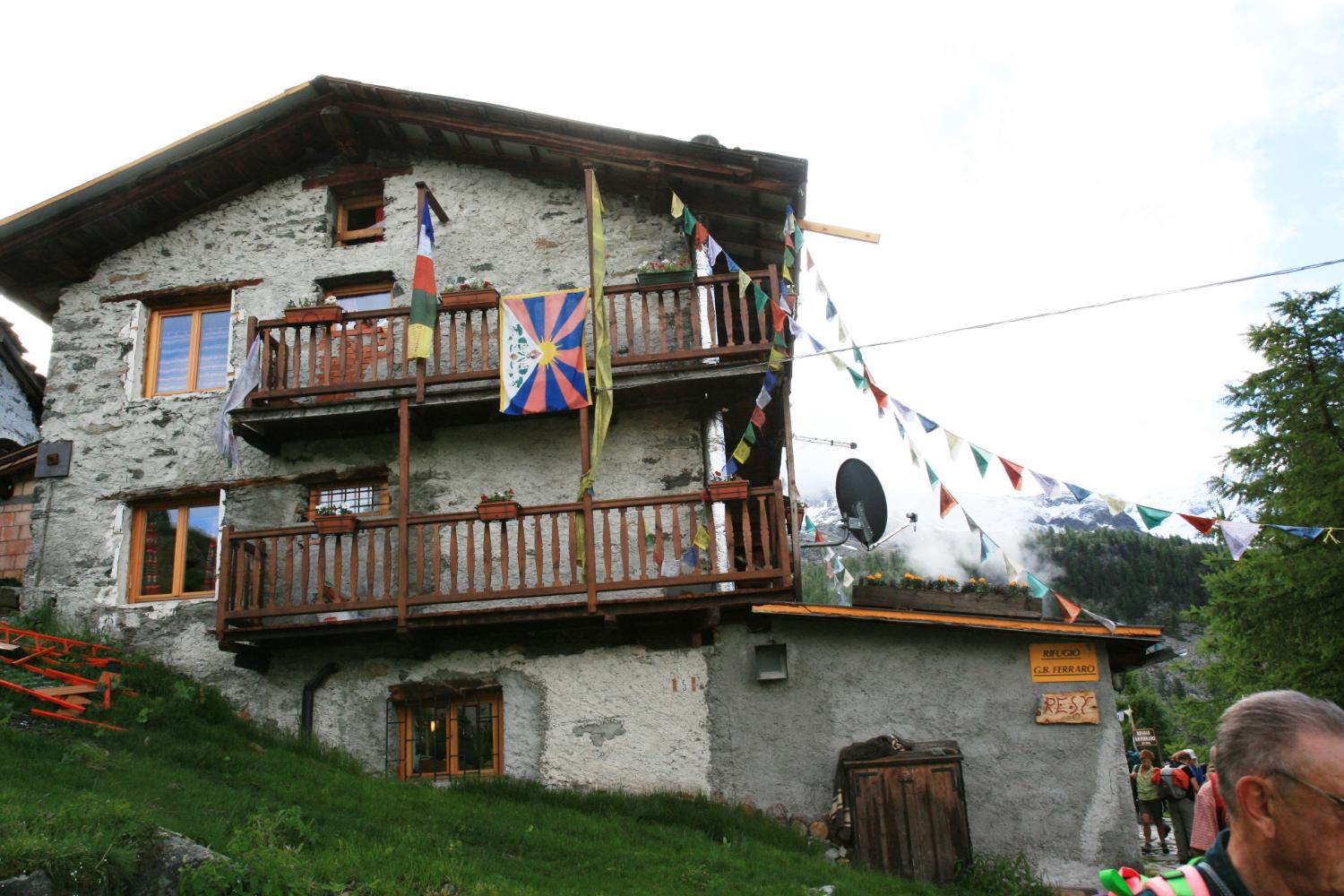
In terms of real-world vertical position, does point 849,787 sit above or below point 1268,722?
below

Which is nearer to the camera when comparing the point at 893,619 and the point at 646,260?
the point at 893,619

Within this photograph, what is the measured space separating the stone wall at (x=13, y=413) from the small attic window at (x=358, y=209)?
21.9 feet

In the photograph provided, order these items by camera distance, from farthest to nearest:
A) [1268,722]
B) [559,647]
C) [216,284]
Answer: [216,284] < [559,647] < [1268,722]

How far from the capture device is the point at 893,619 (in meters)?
11.0

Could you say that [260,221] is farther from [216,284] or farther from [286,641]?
[286,641]

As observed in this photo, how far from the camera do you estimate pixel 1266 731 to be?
8.43 ft

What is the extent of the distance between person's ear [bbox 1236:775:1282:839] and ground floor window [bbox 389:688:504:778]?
993 cm

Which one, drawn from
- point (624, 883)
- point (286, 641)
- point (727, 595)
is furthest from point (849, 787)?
point (286, 641)

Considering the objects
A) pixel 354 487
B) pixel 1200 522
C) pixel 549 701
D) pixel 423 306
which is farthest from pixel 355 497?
pixel 1200 522

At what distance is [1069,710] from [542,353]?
21.9 ft

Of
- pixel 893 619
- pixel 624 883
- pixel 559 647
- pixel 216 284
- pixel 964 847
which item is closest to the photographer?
pixel 624 883

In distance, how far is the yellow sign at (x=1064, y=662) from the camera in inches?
431

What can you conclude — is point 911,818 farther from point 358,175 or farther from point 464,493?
point 358,175

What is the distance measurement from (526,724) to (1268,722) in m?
9.79
